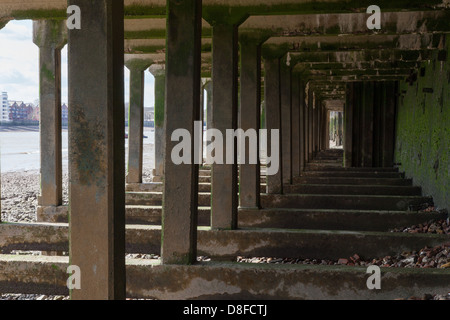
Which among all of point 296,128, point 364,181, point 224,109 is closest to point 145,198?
point 224,109

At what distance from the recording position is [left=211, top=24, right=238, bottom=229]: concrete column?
6.48 metres

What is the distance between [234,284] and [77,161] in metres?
2.68

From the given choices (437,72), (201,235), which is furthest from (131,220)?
(437,72)

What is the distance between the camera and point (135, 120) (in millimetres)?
12320

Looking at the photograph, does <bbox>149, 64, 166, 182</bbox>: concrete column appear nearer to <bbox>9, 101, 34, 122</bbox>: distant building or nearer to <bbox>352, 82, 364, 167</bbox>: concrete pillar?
<bbox>352, 82, 364, 167</bbox>: concrete pillar

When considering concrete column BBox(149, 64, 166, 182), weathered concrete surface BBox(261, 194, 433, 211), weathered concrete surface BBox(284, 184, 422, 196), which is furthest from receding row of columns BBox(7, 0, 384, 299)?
concrete column BBox(149, 64, 166, 182)

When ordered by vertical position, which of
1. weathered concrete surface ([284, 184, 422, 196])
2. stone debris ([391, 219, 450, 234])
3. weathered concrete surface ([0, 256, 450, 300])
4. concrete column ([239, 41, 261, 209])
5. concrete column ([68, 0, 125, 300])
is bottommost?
weathered concrete surface ([0, 256, 450, 300])

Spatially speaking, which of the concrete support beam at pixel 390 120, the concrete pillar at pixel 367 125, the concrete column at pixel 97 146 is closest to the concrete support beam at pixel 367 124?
the concrete pillar at pixel 367 125

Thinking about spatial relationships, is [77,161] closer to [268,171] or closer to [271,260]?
[271,260]

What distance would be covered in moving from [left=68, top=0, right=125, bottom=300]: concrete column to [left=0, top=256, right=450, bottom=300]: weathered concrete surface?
1.99m

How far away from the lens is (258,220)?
8070 millimetres

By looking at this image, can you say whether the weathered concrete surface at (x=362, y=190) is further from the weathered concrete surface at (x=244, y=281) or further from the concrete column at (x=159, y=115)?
the weathered concrete surface at (x=244, y=281)

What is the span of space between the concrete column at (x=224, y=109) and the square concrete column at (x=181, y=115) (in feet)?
5.28

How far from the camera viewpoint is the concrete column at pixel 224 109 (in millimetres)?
6480
